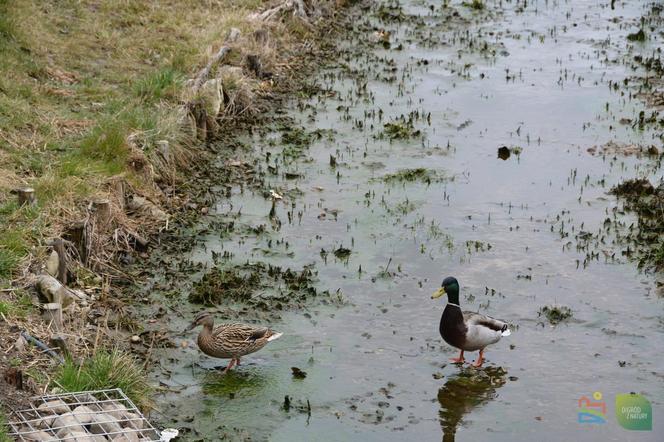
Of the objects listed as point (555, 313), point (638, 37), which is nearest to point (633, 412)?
point (555, 313)

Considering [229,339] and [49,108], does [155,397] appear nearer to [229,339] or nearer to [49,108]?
[229,339]

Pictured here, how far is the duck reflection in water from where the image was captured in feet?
27.9

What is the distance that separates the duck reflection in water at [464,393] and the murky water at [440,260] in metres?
0.02

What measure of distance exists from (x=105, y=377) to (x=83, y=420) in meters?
0.71

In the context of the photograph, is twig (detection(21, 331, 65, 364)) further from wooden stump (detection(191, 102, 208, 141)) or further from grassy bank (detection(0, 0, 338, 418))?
wooden stump (detection(191, 102, 208, 141))

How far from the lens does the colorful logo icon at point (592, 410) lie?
8.42m

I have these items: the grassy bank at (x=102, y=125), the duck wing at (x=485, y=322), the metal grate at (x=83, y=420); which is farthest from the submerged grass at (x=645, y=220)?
the metal grate at (x=83, y=420)

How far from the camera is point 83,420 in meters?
7.10

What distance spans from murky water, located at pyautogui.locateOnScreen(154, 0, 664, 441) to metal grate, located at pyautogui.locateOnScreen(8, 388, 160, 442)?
759 mm

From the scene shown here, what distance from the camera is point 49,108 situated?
43.7 ft

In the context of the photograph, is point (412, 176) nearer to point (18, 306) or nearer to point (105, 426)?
point (18, 306)

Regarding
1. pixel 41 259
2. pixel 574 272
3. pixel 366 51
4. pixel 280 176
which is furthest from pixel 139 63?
pixel 574 272

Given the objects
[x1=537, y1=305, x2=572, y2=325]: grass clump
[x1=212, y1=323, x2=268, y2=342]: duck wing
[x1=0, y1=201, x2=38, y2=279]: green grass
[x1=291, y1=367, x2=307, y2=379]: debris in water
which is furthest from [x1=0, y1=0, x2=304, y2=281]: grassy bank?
[x1=537, y1=305, x2=572, y2=325]: grass clump

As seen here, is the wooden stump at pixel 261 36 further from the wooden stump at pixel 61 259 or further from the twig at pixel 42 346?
the twig at pixel 42 346
